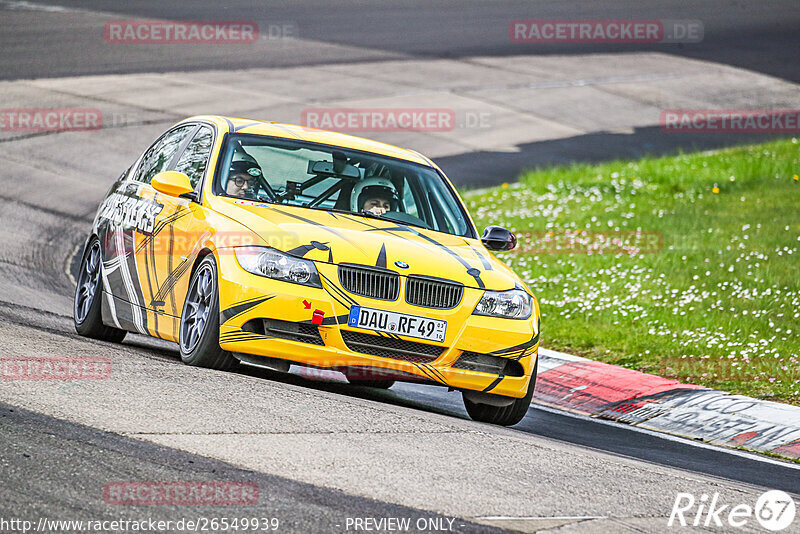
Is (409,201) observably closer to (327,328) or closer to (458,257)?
(458,257)

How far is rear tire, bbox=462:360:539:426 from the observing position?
823cm

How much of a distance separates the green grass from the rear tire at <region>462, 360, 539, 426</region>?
265 centimetres

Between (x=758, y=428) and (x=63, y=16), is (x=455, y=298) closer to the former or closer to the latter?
(x=758, y=428)

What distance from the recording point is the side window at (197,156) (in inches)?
345

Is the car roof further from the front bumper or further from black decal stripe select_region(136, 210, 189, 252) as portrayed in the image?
the front bumper

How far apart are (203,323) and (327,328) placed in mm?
820

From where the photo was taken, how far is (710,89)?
2980 centimetres

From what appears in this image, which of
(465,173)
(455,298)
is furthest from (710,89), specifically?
(455,298)

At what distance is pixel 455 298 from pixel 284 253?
1063 millimetres

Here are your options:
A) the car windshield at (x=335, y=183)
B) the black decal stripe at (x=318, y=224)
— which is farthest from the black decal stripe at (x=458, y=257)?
the black decal stripe at (x=318, y=224)

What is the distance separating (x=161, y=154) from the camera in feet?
31.6

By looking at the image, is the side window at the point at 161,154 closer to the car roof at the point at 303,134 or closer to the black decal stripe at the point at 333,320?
the car roof at the point at 303,134

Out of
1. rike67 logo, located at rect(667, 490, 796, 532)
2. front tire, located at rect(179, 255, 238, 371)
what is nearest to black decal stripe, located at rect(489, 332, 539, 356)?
front tire, located at rect(179, 255, 238, 371)

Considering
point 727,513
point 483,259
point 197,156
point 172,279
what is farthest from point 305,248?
point 727,513
